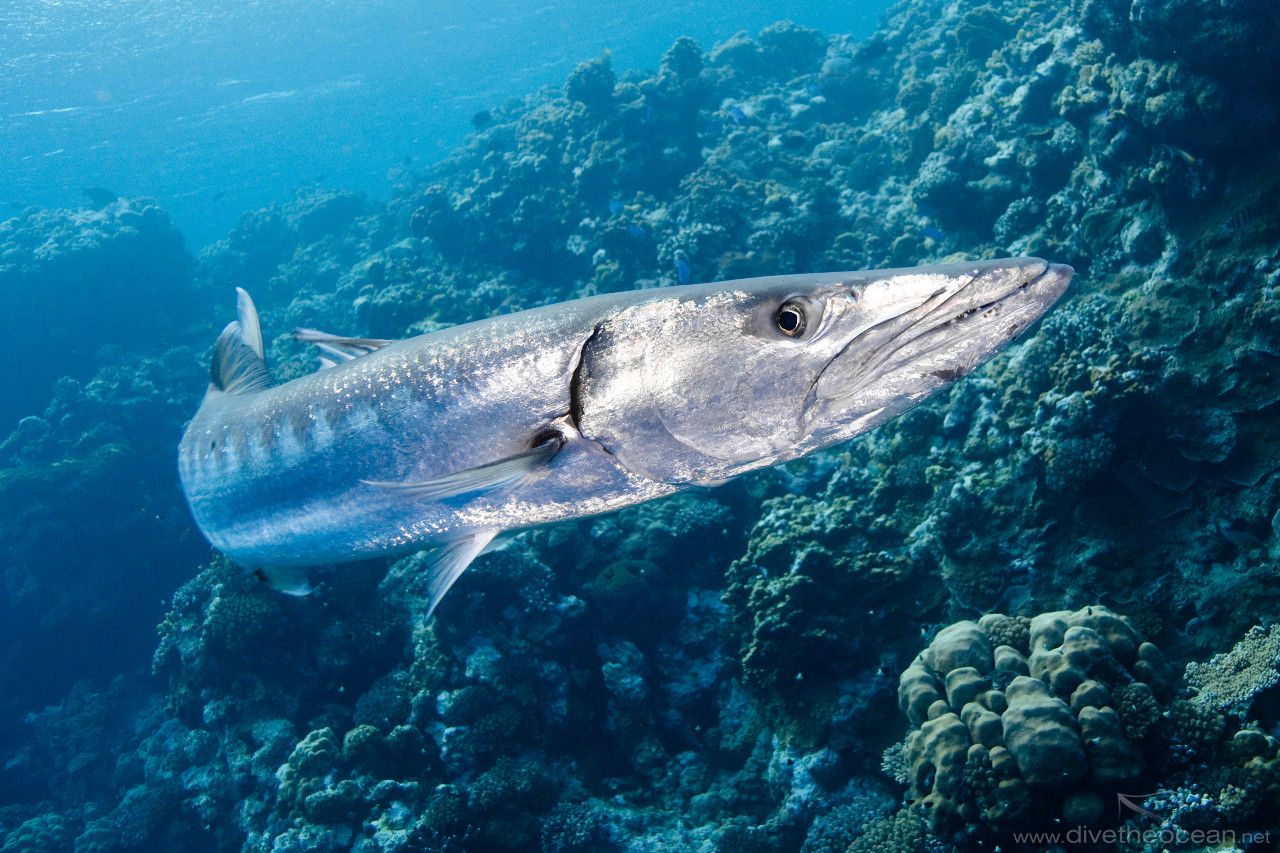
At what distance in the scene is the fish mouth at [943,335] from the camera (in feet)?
4.81

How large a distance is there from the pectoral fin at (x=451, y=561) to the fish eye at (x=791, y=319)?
126 cm

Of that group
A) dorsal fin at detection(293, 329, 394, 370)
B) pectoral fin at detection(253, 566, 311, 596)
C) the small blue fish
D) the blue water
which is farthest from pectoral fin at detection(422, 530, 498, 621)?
the blue water

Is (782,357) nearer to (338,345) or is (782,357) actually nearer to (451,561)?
(451,561)

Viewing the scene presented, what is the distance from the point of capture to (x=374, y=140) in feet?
245

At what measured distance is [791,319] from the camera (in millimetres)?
1670

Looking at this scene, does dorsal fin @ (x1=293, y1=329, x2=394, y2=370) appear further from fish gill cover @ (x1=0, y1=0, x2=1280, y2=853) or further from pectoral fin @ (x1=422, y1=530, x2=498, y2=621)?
fish gill cover @ (x1=0, y1=0, x2=1280, y2=853)

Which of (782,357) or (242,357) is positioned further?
(242,357)

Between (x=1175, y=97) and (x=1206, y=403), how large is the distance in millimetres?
4105

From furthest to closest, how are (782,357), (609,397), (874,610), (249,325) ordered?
(874,610)
(249,325)
(609,397)
(782,357)

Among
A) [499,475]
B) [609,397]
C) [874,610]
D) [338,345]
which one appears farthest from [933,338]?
[874,610]

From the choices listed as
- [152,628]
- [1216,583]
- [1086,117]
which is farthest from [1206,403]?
[152,628]

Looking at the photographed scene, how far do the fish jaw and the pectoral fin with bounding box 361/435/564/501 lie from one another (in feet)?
2.71

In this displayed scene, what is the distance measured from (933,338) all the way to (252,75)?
2305 inches

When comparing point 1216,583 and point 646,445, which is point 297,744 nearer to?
point 646,445
